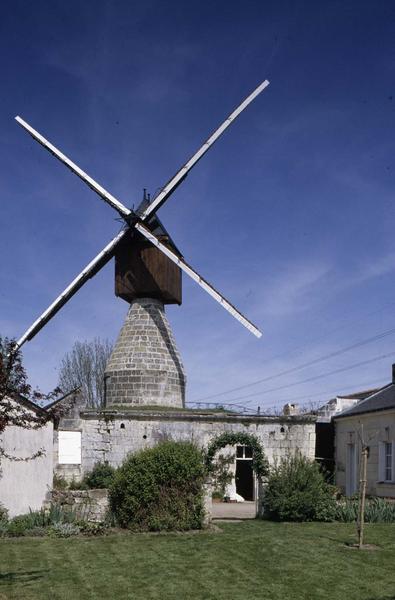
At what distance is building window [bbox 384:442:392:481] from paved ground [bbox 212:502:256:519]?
4406 mm

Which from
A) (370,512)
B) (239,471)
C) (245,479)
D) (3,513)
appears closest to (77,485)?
(3,513)

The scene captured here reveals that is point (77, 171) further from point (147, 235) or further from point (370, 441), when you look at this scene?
point (370, 441)

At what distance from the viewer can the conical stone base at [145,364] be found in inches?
1093

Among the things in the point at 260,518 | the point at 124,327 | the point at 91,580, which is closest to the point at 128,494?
the point at 260,518

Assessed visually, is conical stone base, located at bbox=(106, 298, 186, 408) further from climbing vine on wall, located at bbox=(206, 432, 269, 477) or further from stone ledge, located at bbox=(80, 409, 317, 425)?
climbing vine on wall, located at bbox=(206, 432, 269, 477)

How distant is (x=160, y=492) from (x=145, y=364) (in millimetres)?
11629

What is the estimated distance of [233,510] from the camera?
23188 mm

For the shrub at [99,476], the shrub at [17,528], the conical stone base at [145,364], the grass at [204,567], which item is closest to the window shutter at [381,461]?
the grass at [204,567]

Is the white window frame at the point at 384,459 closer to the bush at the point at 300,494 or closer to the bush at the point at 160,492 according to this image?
the bush at the point at 300,494

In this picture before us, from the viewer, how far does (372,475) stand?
2248 cm

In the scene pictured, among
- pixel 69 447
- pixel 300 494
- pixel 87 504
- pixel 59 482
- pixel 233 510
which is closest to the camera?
pixel 87 504

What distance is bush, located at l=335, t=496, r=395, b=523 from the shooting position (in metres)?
17.2

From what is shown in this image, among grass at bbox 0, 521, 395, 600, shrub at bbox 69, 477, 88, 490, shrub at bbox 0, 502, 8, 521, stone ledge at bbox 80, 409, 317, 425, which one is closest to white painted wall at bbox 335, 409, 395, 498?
stone ledge at bbox 80, 409, 317, 425

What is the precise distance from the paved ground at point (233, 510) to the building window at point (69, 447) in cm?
550
